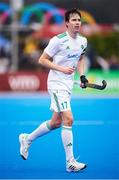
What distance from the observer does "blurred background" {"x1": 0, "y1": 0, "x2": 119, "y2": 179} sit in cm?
1111

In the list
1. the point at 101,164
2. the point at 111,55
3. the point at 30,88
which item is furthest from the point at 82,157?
the point at 111,55

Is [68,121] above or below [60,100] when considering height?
below

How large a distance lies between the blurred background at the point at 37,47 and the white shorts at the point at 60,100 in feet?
44.9

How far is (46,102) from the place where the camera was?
21.3 meters

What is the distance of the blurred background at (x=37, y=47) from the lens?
26141 mm

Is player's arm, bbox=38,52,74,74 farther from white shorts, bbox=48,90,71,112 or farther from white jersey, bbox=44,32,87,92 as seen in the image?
white shorts, bbox=48,90,71,112

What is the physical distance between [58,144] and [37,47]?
50.6ft

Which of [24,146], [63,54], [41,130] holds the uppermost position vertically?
[63,54]

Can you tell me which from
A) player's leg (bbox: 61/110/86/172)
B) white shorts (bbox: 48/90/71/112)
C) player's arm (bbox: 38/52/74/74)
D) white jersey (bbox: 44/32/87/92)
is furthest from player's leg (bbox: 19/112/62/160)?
player's arm (bbox: 38/52/74/74)

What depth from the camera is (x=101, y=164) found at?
11102 mm

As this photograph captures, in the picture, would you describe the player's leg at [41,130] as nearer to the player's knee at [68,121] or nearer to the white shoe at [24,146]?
the white shoe at [24,146]

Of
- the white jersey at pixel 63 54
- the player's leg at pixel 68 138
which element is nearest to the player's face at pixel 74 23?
the white jersey at pixel 63 54

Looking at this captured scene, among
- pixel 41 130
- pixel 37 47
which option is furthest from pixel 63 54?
pixel 37 47

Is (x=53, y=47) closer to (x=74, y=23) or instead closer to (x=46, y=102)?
(x=74, y=23)
